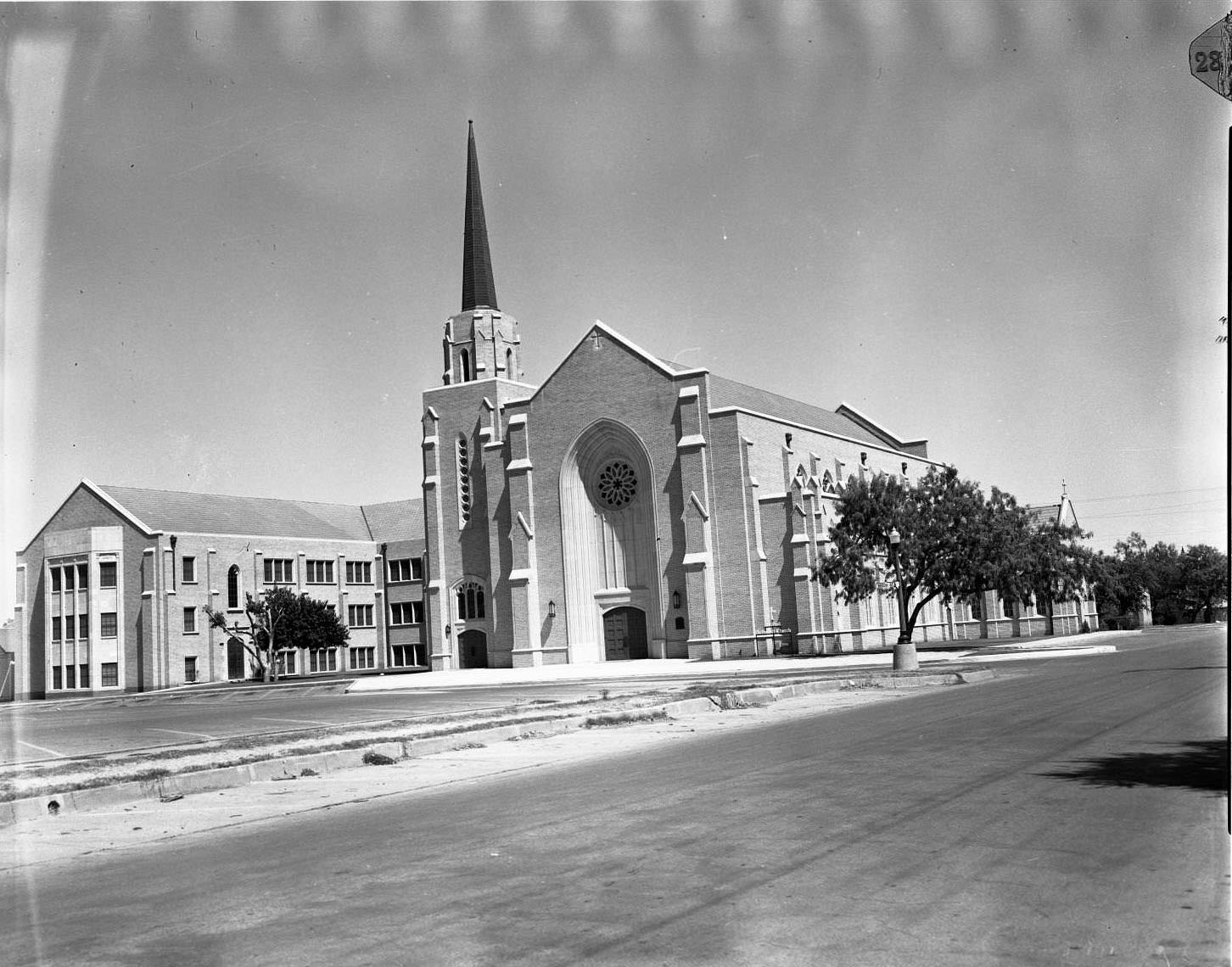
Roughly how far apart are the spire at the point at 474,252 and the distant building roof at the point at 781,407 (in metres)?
15.3

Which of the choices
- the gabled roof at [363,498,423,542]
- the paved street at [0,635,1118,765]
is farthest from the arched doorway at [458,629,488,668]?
the paved street at [0,635,1118,765]

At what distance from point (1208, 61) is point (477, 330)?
65675 mm

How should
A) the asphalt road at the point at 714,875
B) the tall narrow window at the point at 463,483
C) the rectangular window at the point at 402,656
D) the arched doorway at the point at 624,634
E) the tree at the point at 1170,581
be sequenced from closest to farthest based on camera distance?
the asphalt road at the point at 714,875 < the arched doorway at the point at 624,634 < the tall narrow window at the point at 463,483 < the rectangular window at the point at 402,656 < the tree at the point at 1170,581

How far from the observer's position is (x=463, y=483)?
6688 cm

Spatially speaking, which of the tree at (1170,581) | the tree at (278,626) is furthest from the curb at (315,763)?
the tree at (1170,581)

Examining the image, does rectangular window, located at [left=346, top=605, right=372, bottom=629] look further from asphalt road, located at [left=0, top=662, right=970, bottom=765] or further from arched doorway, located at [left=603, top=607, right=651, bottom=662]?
asphalt road, located at [left=0, top=662, right=970, bottom=765]

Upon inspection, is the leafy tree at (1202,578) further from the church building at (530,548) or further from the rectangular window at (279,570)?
the rectangular window at (279,570)

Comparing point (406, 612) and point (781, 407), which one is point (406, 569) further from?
point (781, 407)

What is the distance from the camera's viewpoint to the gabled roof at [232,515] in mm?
71438

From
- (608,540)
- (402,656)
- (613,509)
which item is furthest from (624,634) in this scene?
(402,656)

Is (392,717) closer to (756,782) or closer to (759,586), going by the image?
(756,782)

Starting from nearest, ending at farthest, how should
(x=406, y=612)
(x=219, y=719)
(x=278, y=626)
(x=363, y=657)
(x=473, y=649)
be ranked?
(x=219, y=719)
(x=473, y=649)
(x=278, y=626)
(x=406, y=612)
(x=363, y=657)

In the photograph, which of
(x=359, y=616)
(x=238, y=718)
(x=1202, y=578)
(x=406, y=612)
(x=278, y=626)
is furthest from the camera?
(x=1202, y=578)

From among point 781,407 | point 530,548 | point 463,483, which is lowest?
point 530,548
